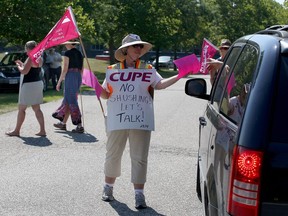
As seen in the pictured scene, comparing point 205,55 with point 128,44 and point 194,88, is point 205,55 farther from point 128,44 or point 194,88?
point 194,88

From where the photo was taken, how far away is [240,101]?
373 centimetres

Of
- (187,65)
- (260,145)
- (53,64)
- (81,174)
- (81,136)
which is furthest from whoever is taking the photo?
(53,64)

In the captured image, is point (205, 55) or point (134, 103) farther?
point (205, 55)

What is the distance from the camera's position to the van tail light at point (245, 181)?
3070mm

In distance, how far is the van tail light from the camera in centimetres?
307

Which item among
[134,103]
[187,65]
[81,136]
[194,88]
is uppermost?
[187,65]

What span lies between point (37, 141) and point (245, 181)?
7.88 m

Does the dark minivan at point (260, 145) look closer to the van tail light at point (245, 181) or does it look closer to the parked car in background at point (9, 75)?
the van tail light at point (245, 181)

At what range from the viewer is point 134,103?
20.6 feet

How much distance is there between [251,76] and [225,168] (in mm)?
550

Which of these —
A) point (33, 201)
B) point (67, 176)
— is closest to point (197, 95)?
point (33, 201)

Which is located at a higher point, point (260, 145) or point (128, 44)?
point (128, 44)

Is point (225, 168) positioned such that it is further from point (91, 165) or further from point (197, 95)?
point (91, 165)

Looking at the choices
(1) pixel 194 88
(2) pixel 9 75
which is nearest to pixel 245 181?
(1) pixel 194 88
